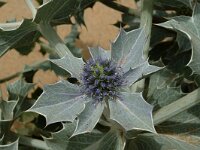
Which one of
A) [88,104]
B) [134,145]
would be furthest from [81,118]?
[134,145]

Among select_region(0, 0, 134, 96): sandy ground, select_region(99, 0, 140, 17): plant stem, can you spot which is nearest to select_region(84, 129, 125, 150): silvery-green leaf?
select_region(99, 0, 140, 17): plant stem

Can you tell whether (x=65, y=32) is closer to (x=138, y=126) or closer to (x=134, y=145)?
(x=134, y=145)

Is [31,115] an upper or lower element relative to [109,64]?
lower

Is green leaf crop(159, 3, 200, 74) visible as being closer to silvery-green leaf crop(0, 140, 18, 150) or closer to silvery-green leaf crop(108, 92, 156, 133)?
silvery-green leaf crop(108, 92, 156, 133)

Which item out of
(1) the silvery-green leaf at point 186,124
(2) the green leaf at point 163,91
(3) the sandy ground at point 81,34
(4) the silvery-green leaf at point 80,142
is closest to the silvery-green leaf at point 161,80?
(2) the green leaf at point 163,91

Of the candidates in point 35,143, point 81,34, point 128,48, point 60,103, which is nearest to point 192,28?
point 128,48

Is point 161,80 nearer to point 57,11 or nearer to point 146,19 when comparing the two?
point 146,19
